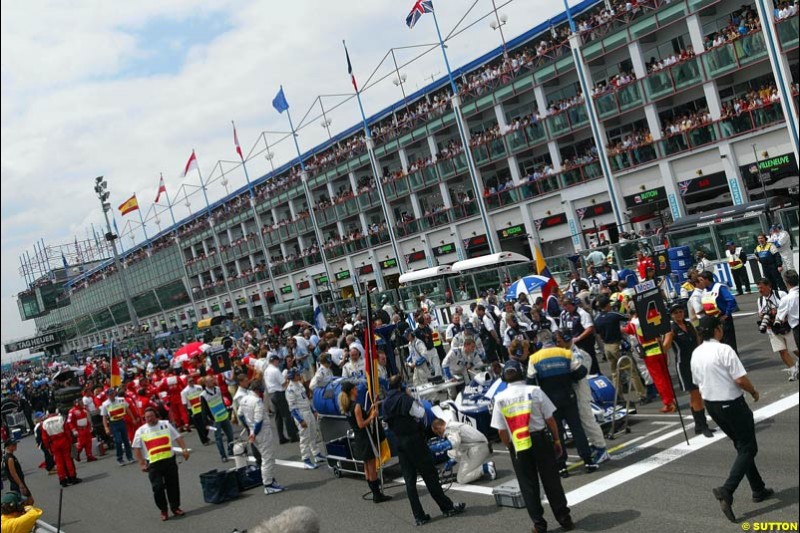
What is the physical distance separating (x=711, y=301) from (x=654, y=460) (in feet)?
12.9

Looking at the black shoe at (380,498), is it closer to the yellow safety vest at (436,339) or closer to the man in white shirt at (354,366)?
the man in white shirt at (354,366)

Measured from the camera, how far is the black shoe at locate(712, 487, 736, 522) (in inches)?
285

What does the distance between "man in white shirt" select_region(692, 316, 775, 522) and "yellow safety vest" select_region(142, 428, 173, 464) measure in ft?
25.7

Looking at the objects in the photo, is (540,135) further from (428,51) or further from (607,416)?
(607,416)

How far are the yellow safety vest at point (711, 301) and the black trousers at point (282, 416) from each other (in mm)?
8120

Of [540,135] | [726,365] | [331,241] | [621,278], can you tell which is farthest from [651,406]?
[331,241]

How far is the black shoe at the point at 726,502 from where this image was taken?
724cm

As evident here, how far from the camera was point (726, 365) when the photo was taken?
7637 mm

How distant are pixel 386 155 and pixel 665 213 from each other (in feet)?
71.3

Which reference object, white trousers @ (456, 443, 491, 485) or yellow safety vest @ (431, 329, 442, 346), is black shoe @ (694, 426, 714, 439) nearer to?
white trousers @ (456, 443, 491, 485)

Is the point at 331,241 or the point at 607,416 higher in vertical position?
the point at 331,241

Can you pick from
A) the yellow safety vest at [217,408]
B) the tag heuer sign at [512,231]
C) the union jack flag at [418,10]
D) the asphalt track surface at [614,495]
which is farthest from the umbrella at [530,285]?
the tag heuer sign at [512,231]

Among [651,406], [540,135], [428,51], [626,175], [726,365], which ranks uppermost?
[428,51]

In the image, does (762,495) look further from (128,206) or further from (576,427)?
(128,206)
